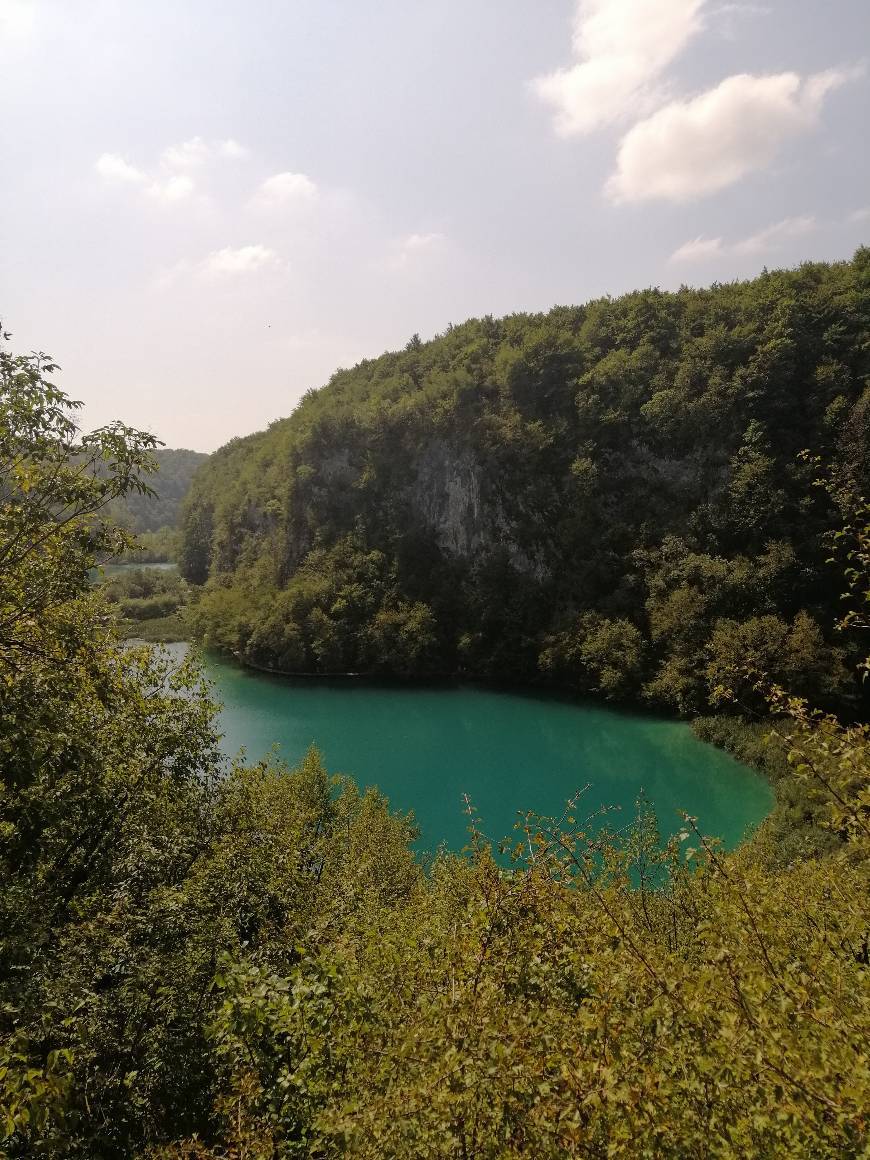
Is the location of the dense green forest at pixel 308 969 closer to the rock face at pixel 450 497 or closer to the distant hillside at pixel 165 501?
the rock face at pixel 450 497

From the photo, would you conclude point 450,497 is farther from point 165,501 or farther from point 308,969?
point 165,501

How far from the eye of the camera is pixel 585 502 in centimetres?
5050

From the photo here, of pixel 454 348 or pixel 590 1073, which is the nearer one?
pixel 590 1073

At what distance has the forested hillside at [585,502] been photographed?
4012 centimetres

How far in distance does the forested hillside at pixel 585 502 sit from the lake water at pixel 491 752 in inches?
171

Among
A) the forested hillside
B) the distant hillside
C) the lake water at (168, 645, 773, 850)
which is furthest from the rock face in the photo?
the distant hillside

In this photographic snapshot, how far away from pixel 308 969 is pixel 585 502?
47.0 metres

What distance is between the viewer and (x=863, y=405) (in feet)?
126

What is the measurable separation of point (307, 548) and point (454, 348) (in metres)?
25.8

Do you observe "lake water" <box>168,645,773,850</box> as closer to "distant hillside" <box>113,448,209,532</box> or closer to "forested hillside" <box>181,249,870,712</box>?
"forested hillside" <box>181,249,870,712</box>

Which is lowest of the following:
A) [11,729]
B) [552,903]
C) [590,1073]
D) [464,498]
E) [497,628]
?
[497,628]

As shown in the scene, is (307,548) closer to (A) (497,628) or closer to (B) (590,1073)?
(A) (497,628)

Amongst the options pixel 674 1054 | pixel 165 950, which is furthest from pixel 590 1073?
pixel 165 950

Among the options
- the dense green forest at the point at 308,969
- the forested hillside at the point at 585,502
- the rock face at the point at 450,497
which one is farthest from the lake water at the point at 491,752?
the dense green forest at the point at 308,969
